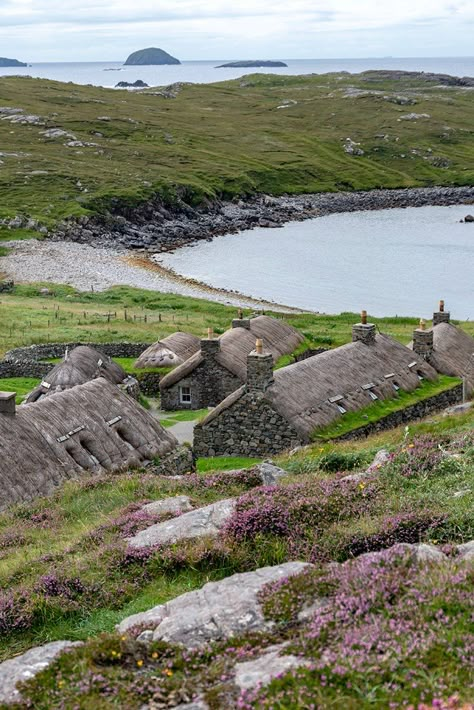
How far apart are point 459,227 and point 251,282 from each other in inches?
2254

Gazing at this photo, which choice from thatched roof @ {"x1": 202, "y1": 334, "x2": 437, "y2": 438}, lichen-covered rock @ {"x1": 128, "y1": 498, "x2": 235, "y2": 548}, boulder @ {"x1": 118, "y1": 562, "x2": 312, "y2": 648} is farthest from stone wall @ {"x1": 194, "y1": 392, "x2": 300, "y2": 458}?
boulder @ {"x1": 118, "y1": 562, "x2": 312, "y2": 648}

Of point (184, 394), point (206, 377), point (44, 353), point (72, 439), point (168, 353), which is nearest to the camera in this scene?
point (72, 439)

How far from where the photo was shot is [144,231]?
471 feet

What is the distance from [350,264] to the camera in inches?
4909

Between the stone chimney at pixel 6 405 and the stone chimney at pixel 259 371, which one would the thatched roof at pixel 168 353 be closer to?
the stone chimney at pixel 259 371

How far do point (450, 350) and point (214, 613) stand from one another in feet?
118

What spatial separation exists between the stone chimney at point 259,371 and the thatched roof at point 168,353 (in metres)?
16.0

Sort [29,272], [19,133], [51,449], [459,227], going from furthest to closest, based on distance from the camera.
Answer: [19,133], [459,227], [29,272], [51,449]

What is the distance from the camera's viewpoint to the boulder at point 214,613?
34.1ft

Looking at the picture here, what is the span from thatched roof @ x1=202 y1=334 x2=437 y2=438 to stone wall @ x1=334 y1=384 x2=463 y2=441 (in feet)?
3.06

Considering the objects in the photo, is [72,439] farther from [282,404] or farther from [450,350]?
[450,350]

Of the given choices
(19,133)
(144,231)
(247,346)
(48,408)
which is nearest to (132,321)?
(247,346)

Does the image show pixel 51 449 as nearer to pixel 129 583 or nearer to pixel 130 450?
pixel 130 450

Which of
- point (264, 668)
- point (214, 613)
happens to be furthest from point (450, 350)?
point (264, 668)
